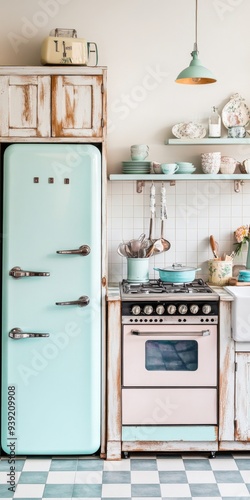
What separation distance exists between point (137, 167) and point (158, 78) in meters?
0.65

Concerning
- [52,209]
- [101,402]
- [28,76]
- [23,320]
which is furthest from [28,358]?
[28,76]

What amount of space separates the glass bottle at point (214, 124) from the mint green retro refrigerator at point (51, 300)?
3.15 feet

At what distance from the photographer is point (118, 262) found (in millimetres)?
4648

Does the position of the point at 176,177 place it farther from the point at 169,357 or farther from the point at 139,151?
the point at 169,357

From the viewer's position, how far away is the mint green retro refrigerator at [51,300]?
396 cm

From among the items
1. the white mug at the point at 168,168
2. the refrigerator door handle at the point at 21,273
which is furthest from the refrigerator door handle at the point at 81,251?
the white mug at the point at 168,168

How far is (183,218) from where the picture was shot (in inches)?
184

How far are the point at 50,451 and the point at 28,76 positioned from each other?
2.19m

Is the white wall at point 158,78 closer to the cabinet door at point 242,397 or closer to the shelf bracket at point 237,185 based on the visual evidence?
the shelf bracket at point 237,185

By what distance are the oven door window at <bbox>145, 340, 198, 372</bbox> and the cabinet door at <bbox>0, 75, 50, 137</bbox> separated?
1395 millimetres

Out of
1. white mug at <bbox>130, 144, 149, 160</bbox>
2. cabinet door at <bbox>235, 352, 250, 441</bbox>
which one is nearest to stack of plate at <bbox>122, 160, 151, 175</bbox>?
white mug at <bbox>130, 144, 149, 160</bbox>

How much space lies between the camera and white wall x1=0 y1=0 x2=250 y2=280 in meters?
4.55

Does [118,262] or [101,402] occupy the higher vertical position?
A: [118,262]

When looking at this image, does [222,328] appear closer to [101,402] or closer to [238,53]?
[101,402]
